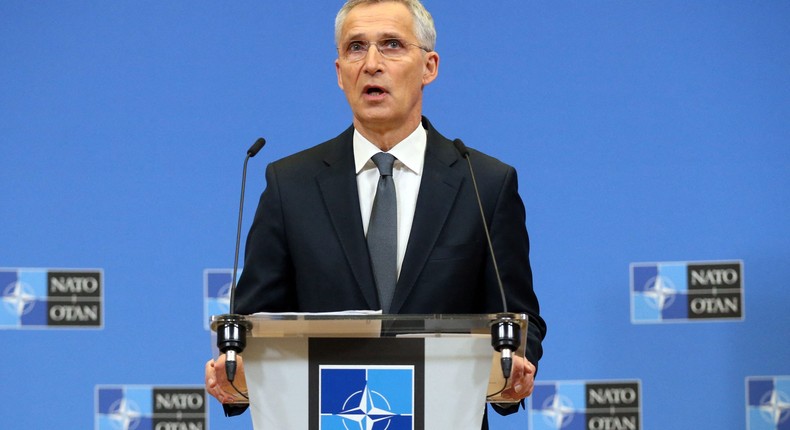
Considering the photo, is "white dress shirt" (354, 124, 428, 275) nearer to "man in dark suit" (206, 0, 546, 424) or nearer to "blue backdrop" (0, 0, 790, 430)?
"man in dark suit" (206, 0, 546, 424)

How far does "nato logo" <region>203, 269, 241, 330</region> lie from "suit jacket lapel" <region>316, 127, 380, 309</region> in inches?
51.7

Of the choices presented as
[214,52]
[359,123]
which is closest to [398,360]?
[359,123]

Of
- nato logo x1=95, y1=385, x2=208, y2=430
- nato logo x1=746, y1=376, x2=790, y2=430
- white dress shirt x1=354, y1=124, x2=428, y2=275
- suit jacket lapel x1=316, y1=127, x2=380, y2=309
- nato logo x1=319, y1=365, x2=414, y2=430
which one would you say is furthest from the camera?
nato logo x1=95, y1=385, x2=208, y2=430

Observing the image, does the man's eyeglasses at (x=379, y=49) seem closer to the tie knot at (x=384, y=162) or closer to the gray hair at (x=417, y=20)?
the gray hair at (x=417, y=20)

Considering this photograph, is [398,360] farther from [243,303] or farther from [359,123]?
[359,123]

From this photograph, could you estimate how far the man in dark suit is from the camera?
80.7 inches

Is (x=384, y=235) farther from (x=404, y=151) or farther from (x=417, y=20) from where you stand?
(x=417, y=20)

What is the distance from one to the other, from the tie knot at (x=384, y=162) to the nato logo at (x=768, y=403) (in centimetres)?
177

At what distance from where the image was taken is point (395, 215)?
2.11m

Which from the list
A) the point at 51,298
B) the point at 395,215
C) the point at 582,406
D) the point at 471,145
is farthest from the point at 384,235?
the point at 51,298

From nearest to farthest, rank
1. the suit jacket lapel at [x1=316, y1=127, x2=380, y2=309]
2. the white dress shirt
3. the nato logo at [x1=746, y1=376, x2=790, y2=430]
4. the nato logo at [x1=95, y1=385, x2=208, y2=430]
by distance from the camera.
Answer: the suit jacket lapel at [x1=316, y1=127, x2=380, y2=309], the white dress shirt, the nato logo at [x1=746, y1=376, x2=790, y2=430], the nato logo at [x1=95, y1=385, x2=208, y2=430]

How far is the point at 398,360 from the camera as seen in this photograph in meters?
1.60

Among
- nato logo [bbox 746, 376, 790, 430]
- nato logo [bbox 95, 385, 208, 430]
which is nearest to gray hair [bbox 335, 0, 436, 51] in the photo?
nato logo [bbox 95, 385, 208, 430]

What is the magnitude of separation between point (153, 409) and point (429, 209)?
1.72m
